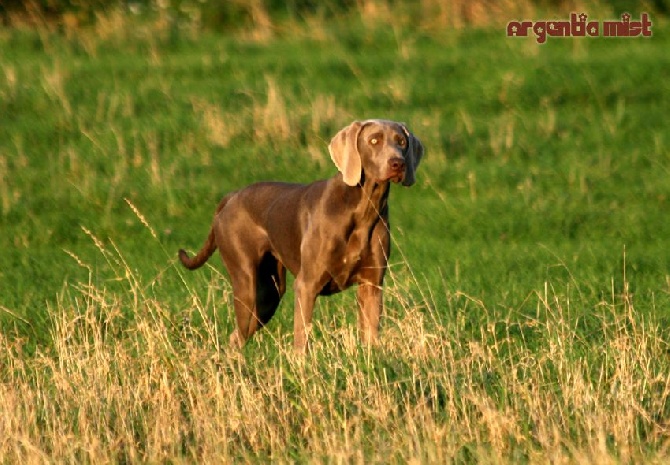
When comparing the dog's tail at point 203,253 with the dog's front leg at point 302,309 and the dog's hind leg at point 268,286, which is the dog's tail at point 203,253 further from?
the dog's front leg at point 302,309

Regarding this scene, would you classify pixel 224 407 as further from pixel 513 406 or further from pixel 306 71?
pixel 306 71

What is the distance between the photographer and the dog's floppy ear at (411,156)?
7734 millimetres

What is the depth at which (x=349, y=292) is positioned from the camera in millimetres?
9859

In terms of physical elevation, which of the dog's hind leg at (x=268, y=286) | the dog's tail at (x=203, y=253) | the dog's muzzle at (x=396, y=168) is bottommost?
the dog's hind leg at (x=268, y=286)

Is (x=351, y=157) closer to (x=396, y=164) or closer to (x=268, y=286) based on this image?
(x=396, y=164)

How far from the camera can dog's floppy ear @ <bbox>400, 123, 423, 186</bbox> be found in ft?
25.4

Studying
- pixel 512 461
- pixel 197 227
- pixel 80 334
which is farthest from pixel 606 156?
pixel 512 461

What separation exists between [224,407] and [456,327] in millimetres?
1684

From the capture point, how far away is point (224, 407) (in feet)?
22.1

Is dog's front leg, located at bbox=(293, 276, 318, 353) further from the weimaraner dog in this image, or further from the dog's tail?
the dog's tail

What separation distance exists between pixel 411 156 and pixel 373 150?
0.25m

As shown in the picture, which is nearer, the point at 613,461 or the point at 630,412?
the point at 613,461

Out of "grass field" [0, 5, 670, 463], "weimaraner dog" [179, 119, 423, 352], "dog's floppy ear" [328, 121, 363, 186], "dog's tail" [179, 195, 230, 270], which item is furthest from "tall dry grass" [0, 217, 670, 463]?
"dog's tail" [179, 195, 230, 270]

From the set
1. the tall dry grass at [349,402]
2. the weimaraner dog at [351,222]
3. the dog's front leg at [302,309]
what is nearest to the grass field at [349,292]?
the tall dry grass at [349,402]
